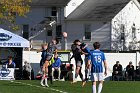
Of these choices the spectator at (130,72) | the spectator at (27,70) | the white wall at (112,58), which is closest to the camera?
the spectator at (27,70)

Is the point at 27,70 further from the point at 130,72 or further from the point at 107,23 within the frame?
the point at 107,23

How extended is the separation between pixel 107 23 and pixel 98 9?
224 centimetres

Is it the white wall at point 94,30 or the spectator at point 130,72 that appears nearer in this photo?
the spectator at point 130,72

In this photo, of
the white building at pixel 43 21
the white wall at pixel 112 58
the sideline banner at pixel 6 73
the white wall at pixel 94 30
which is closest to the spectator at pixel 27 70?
the sideline banner at pixel 6 73

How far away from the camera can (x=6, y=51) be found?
37906 mm

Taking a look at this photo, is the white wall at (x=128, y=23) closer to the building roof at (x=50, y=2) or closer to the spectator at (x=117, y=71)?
the building roof at (x=50, y=2)

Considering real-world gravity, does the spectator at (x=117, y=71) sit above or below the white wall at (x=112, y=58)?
below

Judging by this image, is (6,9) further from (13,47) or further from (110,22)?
(110,22)

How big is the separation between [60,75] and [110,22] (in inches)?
1225

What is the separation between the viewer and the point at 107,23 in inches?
2594

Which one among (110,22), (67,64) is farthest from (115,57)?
(110,22)

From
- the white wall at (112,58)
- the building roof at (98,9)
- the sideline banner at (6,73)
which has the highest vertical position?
the building roof at (98,9)

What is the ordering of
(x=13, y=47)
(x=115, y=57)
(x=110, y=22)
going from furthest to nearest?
(x=110, y=22) → (x=115, y=57) → (x=13, y=47)

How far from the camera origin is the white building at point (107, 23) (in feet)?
215
